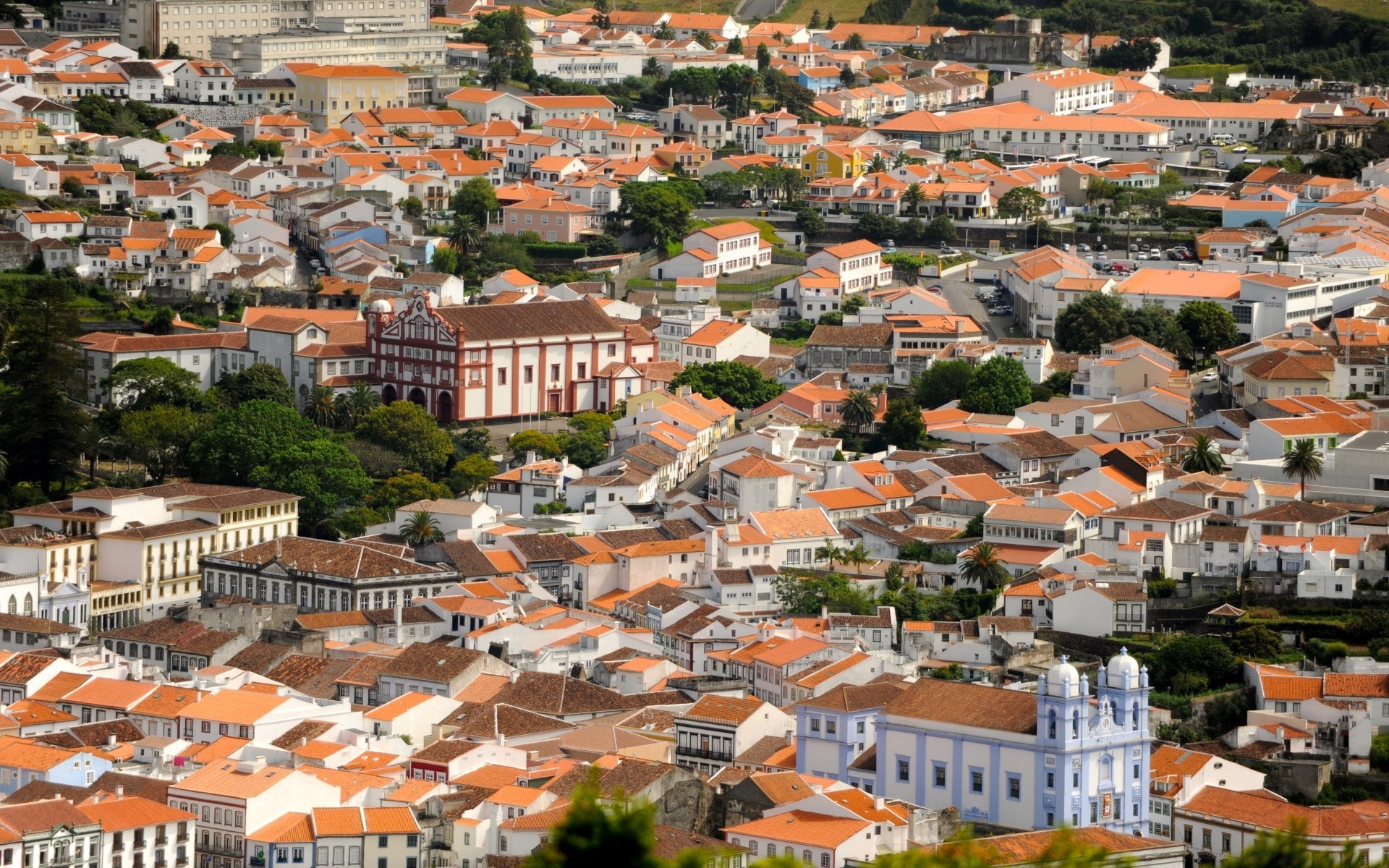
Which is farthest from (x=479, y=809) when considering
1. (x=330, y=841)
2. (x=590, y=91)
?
(x=590, y=91)

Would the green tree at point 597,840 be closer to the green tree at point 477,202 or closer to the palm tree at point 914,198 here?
the green tree at point 477,202

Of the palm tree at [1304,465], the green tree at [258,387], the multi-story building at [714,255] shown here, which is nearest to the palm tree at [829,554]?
the palm tree at [1304,465]

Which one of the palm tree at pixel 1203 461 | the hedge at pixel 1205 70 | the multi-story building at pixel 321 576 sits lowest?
the multi-story building at pixel 321 576

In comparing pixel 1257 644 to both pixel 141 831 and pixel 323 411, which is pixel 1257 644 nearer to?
pixel 141 831

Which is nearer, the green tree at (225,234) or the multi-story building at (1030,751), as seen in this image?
the multi-story building at (1030,751)

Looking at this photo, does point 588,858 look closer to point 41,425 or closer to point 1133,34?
point 41,425

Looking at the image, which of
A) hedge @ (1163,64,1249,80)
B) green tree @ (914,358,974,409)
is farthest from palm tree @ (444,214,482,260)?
hedge @ (1163,64,1249,80)

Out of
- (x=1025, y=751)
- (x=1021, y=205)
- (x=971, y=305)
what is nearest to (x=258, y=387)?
(x=971, y=305)
